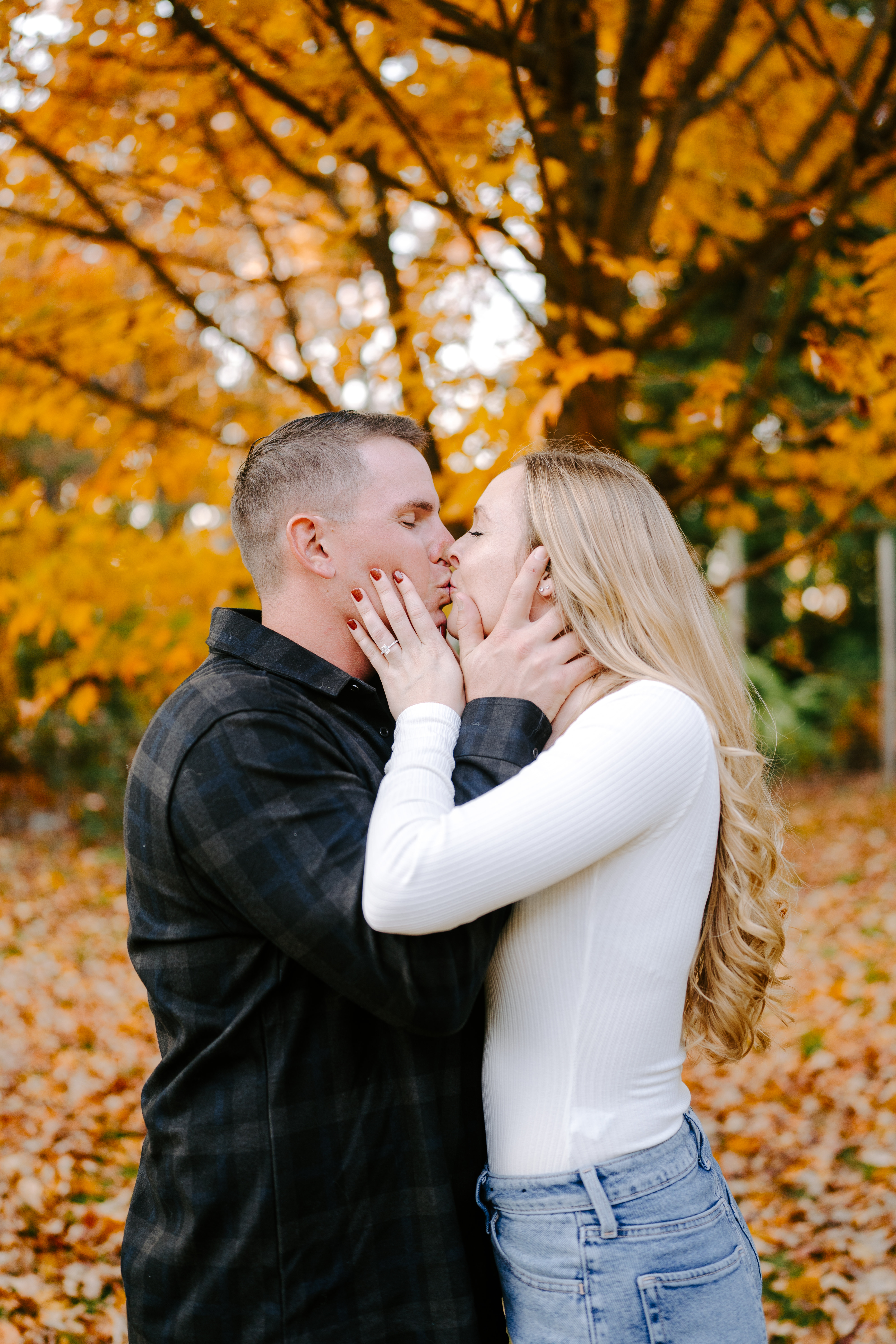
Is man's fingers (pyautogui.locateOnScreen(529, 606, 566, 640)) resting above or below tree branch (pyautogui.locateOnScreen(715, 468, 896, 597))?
below

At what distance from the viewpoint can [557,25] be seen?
3455 millimetres

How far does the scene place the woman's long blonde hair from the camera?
181 cm

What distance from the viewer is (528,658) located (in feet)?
5.89

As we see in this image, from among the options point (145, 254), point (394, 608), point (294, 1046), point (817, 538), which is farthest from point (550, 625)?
point (817, 538)

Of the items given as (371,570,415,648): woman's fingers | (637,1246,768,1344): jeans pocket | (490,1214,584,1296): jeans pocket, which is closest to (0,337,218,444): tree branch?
(371,570,415,648): woman's fingers

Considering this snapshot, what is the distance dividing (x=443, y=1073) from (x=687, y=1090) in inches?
17.0

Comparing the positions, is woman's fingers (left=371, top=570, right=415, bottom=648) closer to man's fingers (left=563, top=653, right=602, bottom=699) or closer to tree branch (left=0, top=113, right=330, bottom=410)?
man's fingers (left=563, top=653, right=602, bottom=699)

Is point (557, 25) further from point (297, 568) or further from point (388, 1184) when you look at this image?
point (388, 1184)

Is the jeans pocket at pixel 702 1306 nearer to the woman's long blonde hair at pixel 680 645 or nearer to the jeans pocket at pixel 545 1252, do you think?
the jeans pocket at pixel 545 1252

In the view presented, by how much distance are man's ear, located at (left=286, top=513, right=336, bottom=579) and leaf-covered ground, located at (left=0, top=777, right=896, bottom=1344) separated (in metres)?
1.54

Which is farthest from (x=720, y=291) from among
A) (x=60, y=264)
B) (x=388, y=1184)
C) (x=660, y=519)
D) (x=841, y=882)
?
(x=388, y=1184)

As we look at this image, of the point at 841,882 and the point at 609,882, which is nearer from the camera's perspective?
the point at 609,882

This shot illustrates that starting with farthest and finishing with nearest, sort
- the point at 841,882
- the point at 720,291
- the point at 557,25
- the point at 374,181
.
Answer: the point at 720,291 → the point at 841,882 → the point at 374,181 → the point at 557,25

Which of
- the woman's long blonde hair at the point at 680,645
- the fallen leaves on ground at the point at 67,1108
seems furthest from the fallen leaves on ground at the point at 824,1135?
the fallen leaves on ground at the point at 67,1108
